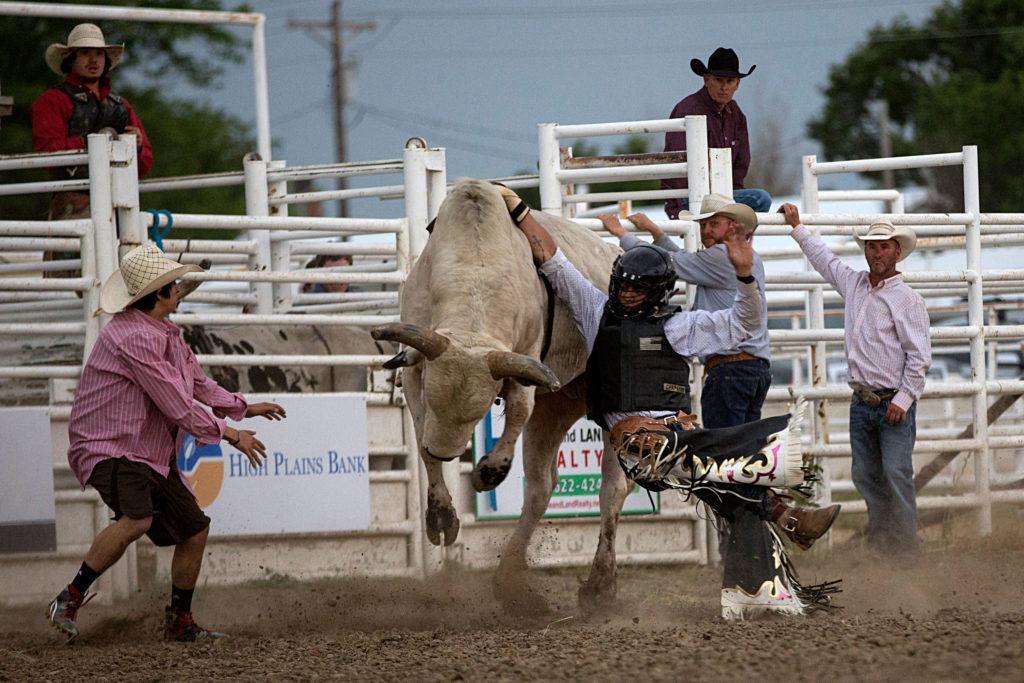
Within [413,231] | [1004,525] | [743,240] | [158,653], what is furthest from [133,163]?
[1004,525]

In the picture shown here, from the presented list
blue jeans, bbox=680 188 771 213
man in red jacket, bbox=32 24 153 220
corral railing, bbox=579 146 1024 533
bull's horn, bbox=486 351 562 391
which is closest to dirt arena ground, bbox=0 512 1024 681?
corral railing, bbox=579 146 1024 533

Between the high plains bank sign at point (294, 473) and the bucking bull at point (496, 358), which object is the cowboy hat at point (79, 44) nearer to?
the high plains bank sign at point (294, 473)

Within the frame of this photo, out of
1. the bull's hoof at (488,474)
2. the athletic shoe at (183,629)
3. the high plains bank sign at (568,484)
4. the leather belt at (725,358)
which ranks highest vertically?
the leather belt at (725,358)

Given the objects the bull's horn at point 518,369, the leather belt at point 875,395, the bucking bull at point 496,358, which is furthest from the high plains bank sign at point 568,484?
the bull's horn at point 518,369

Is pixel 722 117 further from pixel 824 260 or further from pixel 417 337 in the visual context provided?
pixel 417 337

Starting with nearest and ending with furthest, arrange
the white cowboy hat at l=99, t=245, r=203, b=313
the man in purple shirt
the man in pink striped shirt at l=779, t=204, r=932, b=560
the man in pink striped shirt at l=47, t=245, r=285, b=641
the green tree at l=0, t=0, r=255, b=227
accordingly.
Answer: the man in pink striped shirt at l=47, t=245, r=285, b=641
the white cowboy hat at l=99, t=245, r=203, b=313
the man in pink striped shirt at l=779, t=204, r=932, b=560
the man in purple shirt
the green tree at l=0, t=0, r=255, b=227

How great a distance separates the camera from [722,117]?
8.81m

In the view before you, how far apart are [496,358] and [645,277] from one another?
0.92m

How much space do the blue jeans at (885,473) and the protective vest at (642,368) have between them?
1.84 metres

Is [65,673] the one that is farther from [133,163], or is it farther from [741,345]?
[741,345]

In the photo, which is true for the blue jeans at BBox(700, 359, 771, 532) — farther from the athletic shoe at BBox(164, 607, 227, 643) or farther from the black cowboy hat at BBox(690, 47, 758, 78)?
the athletic shoe at BBox(164, 607, 227, 643)

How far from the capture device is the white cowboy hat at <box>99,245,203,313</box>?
20.6 ft

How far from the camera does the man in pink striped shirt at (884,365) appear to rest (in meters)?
7.65

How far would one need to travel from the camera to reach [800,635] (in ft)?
17.4
